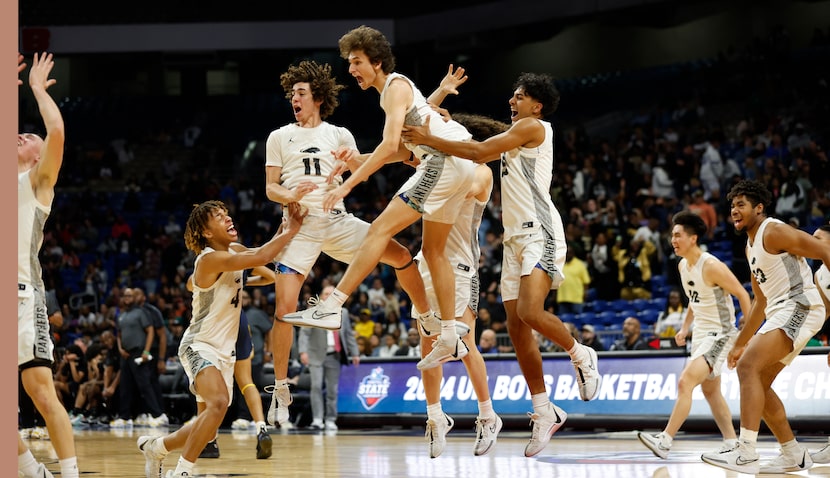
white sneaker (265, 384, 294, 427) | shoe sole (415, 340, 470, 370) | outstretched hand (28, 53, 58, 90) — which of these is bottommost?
white sneaker (265, 384, 294, 427)

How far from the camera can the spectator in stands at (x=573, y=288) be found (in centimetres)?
1880

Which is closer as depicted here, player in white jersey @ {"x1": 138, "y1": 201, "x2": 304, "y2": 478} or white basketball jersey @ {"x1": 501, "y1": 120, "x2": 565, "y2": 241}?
player in white jersey @ {"x1": 138, "y1": 201, "x2": 304, "y2": 478}

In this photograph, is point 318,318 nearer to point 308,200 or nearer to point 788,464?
point 308,200

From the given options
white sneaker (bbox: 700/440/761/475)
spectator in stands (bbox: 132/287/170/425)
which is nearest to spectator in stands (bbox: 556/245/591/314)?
spectator in stands (bbox: 132/287/170/425)

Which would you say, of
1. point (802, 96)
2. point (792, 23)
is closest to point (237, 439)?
point (802, 96)

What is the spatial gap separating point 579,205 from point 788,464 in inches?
526

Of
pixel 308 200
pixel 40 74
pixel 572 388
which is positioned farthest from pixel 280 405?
pixel 572 388

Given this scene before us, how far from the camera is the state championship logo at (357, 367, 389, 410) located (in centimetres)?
1633

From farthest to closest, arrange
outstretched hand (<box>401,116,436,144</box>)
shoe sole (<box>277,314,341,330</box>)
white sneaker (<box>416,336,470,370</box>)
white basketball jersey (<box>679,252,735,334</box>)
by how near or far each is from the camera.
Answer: white basketball jersey (<box>679,252,735,334</box>) < white sneaker (<box>416,336,470,370</box>) < outstretched hand (<box>401,116,436,144</box>) < shoe sole (<box>277,314,341,330</box>)

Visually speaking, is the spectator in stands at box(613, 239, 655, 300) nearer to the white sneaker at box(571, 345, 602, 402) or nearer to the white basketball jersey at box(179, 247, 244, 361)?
the white sneaker at box(571, 345, 602, 402)

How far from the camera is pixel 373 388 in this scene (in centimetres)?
1648

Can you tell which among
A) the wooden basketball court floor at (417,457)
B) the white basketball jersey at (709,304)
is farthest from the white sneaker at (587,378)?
the white basketball jersey at (709,304)

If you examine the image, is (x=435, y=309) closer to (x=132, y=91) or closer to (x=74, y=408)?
(x=74, y=408)

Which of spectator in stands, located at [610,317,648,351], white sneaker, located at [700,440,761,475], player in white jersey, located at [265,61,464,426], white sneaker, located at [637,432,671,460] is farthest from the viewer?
spectator in stands, located at [610,317,648,351]
